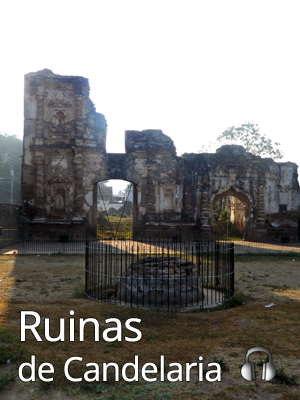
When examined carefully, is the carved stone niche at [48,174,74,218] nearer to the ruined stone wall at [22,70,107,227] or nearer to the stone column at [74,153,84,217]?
the ruined stone wall at [22,70,107,227]

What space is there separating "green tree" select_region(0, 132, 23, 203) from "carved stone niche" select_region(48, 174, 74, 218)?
24.3 meters

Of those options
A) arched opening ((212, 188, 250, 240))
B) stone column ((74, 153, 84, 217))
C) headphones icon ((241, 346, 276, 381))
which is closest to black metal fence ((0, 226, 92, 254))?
Answer: stone column ((74, 153, 84, 217))

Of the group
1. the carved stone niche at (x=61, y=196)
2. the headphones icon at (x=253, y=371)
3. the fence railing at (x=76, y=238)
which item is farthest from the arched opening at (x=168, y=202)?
the headphones icon at (x=253, y=371)

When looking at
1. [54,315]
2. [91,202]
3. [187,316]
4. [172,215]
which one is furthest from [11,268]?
[172,215]

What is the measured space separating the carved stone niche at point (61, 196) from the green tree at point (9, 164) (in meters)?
24.3

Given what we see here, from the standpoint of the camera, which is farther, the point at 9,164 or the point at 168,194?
the point at 9,164

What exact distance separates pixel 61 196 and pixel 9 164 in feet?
83.1

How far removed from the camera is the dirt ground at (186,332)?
3.98 metres

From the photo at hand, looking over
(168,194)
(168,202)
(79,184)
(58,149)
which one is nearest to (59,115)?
(58,149)

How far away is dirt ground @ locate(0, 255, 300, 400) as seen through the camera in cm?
398

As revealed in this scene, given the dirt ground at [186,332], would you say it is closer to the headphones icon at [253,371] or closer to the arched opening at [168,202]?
the headphones icon at [253,371]

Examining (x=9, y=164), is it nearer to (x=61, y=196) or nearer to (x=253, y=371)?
(x=61, y=196)

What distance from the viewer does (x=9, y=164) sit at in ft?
145

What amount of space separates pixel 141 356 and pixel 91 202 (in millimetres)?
17905
